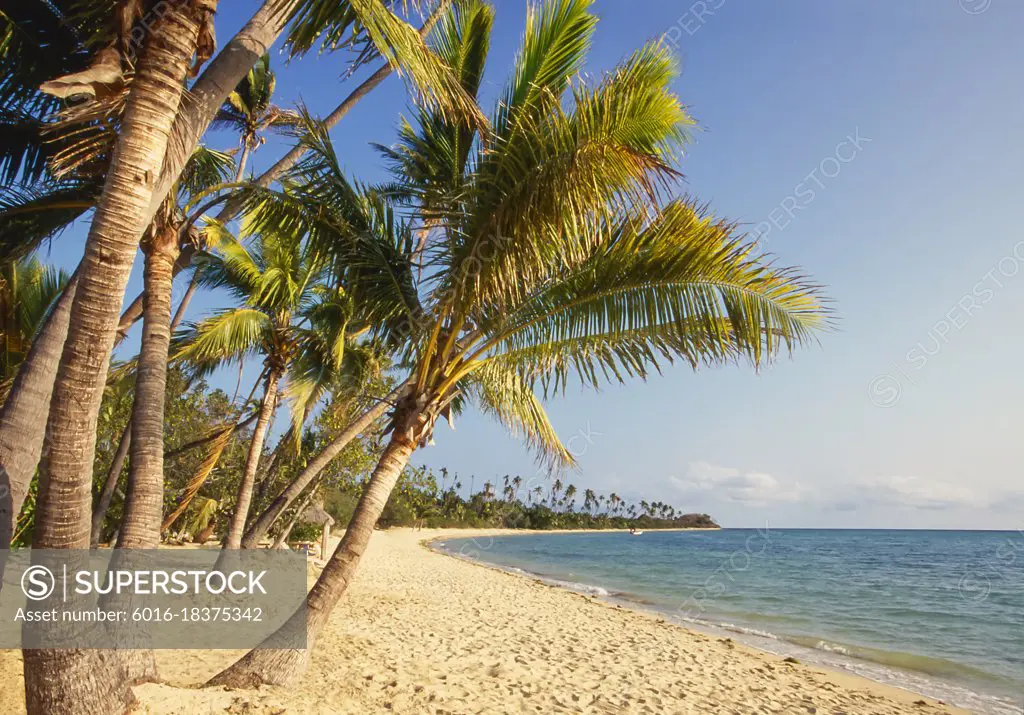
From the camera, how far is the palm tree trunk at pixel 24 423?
173 inches

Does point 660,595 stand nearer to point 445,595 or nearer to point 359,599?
point 445,595

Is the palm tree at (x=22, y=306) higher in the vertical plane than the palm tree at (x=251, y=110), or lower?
lower

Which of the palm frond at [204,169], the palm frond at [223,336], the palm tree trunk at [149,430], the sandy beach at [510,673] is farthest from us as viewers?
the palm frond at [223,336]

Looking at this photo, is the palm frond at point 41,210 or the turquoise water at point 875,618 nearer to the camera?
the palm frond at point 41,210

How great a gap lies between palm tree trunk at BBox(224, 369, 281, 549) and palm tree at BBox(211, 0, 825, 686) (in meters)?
4.55

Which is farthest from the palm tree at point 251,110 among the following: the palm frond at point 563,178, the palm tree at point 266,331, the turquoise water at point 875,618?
the turquoise water at point 875,618

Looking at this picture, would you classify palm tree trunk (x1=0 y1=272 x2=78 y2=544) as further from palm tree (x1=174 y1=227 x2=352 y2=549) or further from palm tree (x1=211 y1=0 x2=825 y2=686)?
palm tree (x1=174 y1=227 x2=352 y2=549)

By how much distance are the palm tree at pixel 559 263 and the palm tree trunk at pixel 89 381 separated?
170 cm

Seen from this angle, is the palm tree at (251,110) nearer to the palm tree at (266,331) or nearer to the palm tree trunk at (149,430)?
the palm tree at (266,331)

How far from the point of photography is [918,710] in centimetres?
802

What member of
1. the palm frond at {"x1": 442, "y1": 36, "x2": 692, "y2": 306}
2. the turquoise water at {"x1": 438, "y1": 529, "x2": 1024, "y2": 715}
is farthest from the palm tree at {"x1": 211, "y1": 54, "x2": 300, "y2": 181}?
the turquoise water at {"x1": 438, "y1": 529, "x2": 1024, "y2": 715}

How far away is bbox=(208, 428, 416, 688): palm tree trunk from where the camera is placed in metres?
4.86

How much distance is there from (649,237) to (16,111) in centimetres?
605

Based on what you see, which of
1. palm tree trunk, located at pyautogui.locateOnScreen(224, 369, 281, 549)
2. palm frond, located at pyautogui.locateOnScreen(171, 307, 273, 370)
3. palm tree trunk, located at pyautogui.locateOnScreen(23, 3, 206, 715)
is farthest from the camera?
palm frond, located at pyautogui.locateOnScreen(171, 307, 273, 370)
